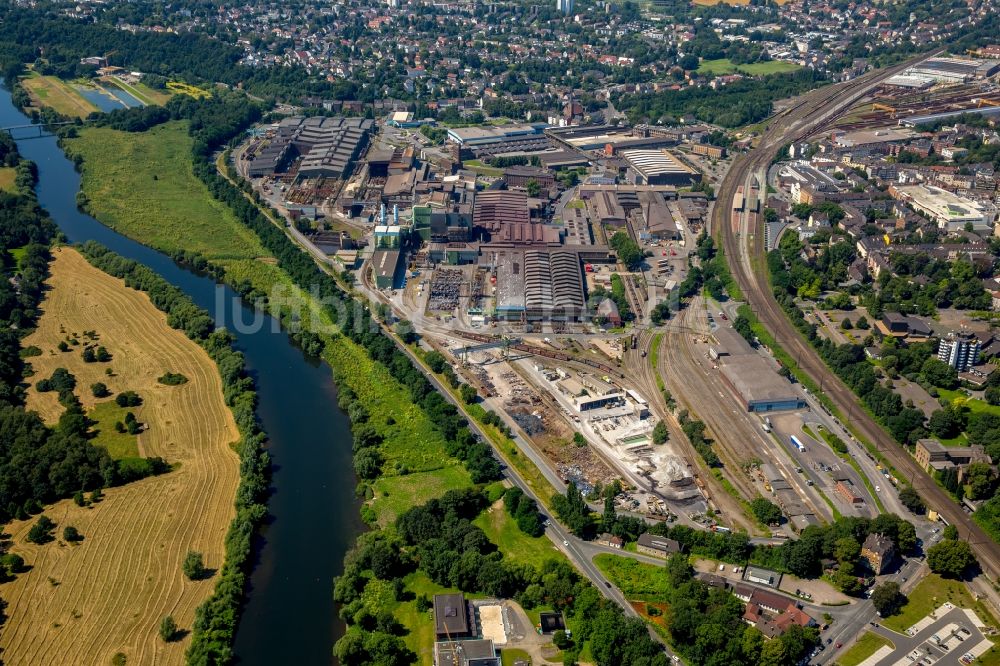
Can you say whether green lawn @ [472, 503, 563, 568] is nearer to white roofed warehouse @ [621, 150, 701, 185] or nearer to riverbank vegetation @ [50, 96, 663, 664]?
riverbank vegetation @ [50, 96, 663, 664]

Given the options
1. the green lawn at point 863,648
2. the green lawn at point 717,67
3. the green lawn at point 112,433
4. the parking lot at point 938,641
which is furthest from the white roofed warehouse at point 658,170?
the green lawn at point 863,648

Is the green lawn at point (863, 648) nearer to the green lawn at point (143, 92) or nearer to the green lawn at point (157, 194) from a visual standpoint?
the green lawn at point (157, 194)

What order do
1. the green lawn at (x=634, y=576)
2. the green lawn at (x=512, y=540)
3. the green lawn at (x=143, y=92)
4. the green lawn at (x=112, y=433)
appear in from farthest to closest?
the green lawn at (x=143, y=92) → the green lawn at (x=112, y=433) → the green lawn at (x=512, y=540) → the green lawn at (x=634, y=576)

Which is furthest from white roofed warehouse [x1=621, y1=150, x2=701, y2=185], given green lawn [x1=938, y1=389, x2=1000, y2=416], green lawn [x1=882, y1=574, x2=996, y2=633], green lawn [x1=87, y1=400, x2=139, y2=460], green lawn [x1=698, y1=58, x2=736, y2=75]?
green lawn [x1=882, y1=574, x2=996, y2=633]

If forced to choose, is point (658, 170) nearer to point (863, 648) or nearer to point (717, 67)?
point (717, 67)

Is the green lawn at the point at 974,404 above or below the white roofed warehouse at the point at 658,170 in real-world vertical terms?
below

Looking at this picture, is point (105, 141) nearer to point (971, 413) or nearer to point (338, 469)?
point (338, 469)

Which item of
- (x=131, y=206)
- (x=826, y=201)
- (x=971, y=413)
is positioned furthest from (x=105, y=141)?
(x=971, y=413)
